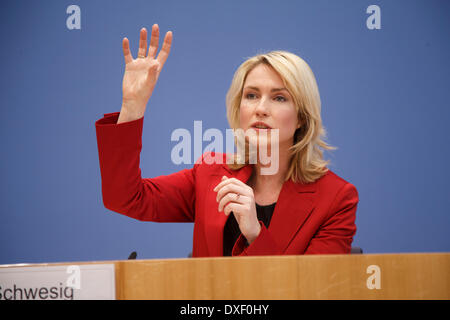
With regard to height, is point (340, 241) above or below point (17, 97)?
below

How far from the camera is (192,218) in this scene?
1.44m

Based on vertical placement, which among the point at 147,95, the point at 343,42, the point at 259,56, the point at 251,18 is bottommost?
the point at 147,95

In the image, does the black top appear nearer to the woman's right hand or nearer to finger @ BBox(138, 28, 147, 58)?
the woman's right hand

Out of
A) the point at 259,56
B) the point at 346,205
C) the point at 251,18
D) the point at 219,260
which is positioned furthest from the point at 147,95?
the point at 251,18

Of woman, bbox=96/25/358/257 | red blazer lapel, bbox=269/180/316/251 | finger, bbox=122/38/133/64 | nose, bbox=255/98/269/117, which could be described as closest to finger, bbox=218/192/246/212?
woman, bbox=96/25/358/257

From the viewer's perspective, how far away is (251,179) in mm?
1371

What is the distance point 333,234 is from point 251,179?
1.15 feet

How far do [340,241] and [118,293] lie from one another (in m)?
0.70

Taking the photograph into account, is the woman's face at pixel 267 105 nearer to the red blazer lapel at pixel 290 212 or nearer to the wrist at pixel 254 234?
the red blazer lapel at pixel 290 212

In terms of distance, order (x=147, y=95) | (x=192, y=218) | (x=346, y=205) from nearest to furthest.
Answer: (x=147, y=95), (x=346, y=205), (x=192, y=218)

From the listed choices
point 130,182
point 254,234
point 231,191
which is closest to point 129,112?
point 130,182

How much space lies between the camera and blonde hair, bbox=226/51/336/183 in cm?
126

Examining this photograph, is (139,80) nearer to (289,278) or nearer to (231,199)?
(231,199)
